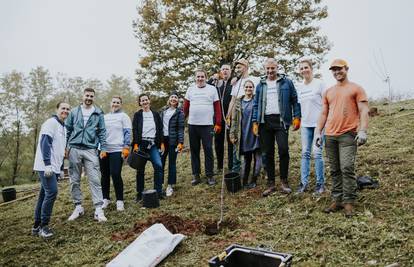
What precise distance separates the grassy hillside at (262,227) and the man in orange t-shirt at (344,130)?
0.27 m

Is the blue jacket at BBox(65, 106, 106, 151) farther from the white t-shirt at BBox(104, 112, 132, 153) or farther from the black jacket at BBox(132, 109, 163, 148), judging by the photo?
the black jacket at BBox(132, 109, 163, 148)

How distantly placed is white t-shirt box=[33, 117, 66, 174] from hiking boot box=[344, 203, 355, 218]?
3934mm

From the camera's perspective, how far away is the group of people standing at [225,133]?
4262mm

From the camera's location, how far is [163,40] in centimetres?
1446

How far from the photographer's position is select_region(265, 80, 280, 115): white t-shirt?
528 centimetres

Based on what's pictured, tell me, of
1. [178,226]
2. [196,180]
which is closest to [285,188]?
[178,226]

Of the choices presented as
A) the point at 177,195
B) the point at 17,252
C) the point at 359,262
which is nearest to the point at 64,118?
the point at 17,252

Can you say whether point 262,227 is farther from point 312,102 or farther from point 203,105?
point 203,105

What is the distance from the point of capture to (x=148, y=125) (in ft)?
19.7

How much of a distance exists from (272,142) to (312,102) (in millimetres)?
883

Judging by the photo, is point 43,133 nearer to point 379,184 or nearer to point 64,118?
point 64,118

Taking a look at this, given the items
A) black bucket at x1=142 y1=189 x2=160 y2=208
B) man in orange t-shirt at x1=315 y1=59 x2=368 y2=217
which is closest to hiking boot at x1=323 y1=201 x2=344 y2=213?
man in orange t-shirt at x1=315 y1=59 x2=368 y2=217

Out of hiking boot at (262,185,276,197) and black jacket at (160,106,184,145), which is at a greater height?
black jacket at (160,106,184,145)

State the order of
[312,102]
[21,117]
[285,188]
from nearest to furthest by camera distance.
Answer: [312,102] < [285,188] < [21,117]
